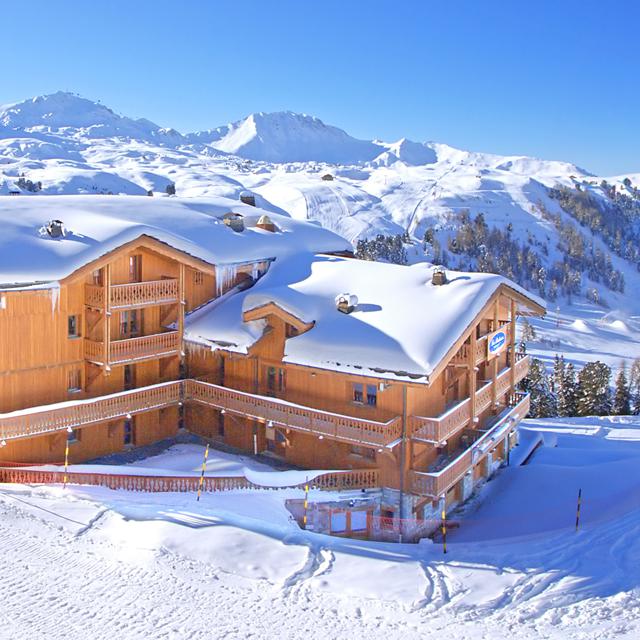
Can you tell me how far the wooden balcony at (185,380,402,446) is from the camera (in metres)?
24.8

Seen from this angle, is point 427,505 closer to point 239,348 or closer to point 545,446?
point 239,348

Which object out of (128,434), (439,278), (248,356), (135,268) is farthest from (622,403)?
(135,268)

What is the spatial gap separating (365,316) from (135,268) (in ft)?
29.1

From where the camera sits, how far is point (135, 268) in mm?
28094

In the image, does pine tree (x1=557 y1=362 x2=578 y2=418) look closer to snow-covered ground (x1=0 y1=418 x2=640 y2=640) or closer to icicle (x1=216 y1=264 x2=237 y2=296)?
snow-covered ground (x1=0 y1=418 x2=640 y2=640)

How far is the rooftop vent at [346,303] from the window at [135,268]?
7566mm

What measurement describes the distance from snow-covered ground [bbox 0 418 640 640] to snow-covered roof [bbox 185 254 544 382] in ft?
17.1

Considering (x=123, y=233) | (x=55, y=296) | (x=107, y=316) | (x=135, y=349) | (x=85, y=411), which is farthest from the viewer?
(x=135, y=349)

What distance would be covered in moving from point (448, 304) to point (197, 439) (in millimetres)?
11354

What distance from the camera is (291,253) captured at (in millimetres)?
33969

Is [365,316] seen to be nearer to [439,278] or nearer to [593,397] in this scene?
[439,278]

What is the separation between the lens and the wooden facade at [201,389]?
82.0 ft

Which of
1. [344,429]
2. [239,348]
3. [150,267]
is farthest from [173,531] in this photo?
[150,267]

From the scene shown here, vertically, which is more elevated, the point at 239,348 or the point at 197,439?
the point at 239,348
